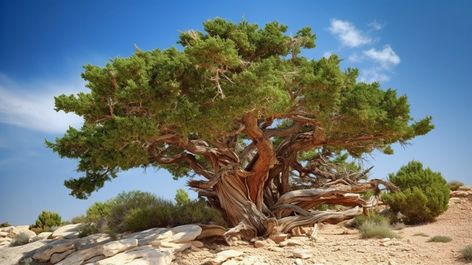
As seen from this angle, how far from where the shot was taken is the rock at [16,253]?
45.0 ft

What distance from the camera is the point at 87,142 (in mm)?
12305

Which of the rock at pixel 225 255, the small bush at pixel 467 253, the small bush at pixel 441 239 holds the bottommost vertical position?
the small bush at pixel 467 253

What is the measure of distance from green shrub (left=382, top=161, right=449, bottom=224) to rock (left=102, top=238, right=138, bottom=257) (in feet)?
35.7

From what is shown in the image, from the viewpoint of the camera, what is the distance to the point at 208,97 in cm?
1101

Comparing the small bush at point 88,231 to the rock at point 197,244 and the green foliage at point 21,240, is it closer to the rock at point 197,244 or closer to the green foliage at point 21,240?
the green foliage at point 21,240

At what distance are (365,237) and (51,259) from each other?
1004 cm

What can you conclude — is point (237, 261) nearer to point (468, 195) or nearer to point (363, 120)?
point (363, 120)

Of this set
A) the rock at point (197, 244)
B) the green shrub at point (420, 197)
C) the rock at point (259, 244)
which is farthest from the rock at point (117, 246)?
the green shrub at point (420, 197)

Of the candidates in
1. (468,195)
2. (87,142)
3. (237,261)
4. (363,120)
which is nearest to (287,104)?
(363,120)

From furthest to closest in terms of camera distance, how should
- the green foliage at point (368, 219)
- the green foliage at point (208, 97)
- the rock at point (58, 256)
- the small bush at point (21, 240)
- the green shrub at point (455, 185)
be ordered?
the green shrub at point (455, 185)
the small bush at point (21, 240)
the green foliage at point (368, 219)
the rock at point (58, 256)
the green foliage at point (208, 97)

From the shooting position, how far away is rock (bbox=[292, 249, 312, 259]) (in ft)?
38.3

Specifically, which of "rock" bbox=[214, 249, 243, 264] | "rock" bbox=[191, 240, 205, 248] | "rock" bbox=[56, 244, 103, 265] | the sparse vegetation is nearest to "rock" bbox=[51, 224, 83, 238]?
"rock" bbox=[56, 244, 103, 265]

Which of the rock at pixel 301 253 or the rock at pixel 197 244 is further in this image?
the rock at pixel 197 244

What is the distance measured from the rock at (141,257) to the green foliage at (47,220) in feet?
42.8
